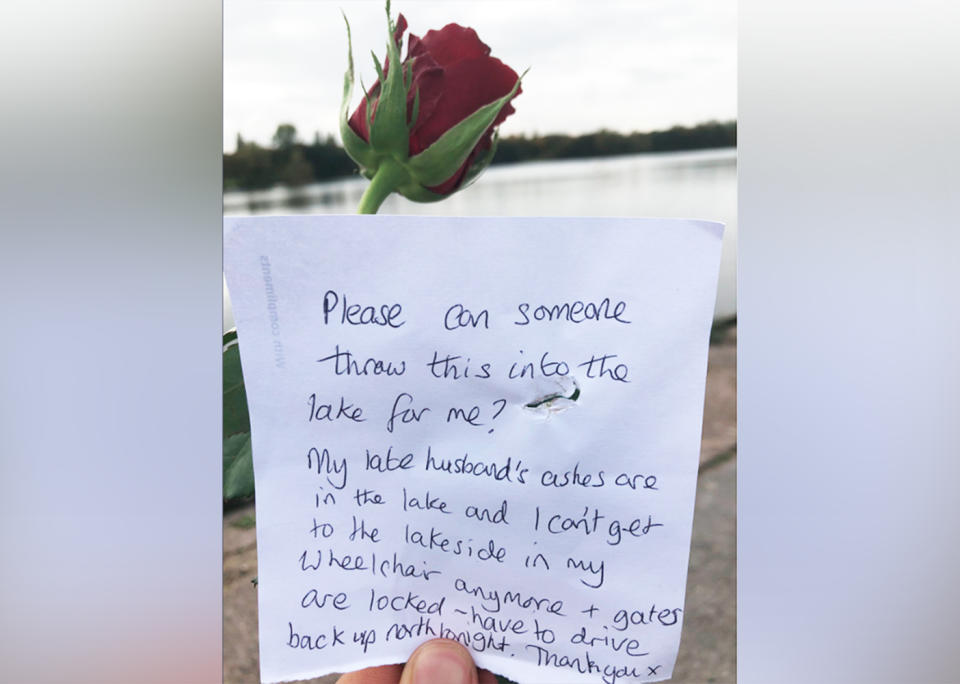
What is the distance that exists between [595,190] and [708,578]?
0.32m

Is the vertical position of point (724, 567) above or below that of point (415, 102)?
below

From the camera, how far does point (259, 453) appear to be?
0.86ft

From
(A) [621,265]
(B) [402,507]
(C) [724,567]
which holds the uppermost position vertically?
(A) [621,265]

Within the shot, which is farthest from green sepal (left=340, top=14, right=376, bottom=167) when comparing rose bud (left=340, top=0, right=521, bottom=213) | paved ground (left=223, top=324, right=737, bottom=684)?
paved ground (left=223, top=324, right=737, bottom=684)

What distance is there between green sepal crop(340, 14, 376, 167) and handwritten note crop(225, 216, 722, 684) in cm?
3

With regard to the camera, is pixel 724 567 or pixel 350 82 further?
pixel 724 567

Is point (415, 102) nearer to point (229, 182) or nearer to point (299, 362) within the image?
point (299, 362)

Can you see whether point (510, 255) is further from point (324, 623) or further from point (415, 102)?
point (324, 623)

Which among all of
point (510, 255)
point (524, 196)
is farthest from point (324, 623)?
point (524, 196)

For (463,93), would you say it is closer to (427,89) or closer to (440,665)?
(427,89)

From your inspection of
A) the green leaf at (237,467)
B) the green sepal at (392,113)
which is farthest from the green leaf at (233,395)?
the green sepal at (392,113)

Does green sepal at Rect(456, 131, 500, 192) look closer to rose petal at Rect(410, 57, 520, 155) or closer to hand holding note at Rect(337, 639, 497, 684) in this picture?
rose petal at Rect(410, 57, 520, 155)

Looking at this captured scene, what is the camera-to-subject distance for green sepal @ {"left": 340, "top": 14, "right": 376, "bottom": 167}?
252 millimetres

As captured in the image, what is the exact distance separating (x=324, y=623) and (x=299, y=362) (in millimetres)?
112
